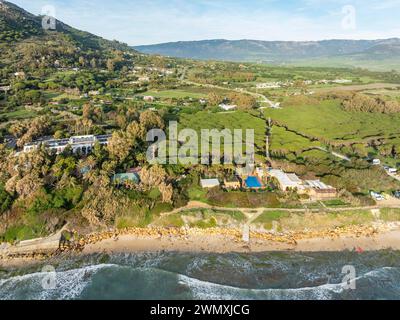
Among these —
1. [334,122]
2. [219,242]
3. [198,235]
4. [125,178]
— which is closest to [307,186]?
[219,242]

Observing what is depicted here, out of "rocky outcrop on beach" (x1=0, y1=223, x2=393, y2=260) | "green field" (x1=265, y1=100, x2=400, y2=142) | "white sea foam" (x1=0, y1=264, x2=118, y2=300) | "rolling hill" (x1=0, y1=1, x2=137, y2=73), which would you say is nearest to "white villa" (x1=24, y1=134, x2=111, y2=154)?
"rocky outcrop on beach" (x1=0, y1=223, x2=393, y2=260)

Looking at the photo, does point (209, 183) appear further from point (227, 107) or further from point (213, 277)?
point (227, 107)

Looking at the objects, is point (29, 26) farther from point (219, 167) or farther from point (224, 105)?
point (219, 167)

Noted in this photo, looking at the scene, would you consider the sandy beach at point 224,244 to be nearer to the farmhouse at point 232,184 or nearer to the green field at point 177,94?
the farmhouse at point 232,184

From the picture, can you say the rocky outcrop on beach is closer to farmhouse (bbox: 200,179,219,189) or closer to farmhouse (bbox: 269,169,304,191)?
farmhouse (bbox: 200,179,219,189)
